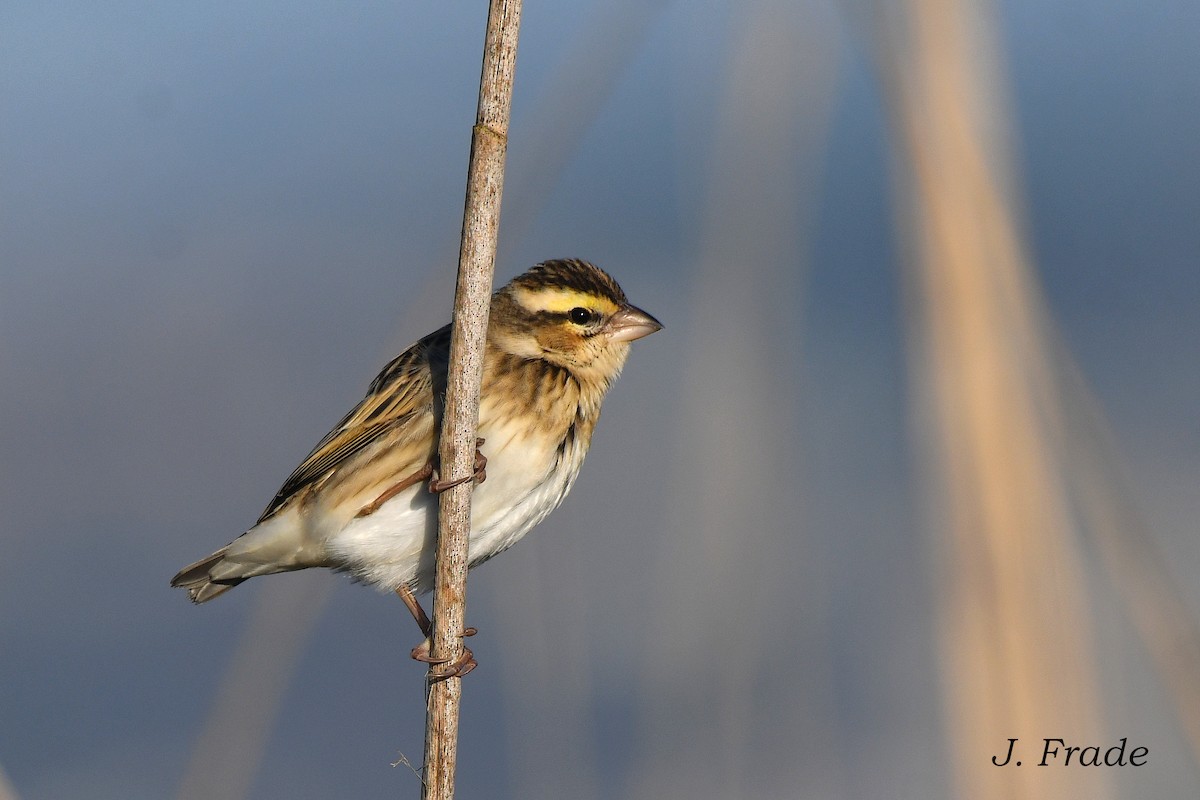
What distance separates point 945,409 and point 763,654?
1.21 metres

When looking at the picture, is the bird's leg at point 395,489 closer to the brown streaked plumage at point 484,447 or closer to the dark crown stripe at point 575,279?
the brown streaked plumage at point 484,447

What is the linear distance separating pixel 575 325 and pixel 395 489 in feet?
2.12

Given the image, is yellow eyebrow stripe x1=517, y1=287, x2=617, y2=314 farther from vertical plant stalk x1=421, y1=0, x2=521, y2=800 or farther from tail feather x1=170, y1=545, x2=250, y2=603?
tail feather x1=170, y1=545, x2=250, y2=603

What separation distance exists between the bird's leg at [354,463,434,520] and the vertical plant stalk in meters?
0.66

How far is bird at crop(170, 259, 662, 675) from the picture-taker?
3244mm

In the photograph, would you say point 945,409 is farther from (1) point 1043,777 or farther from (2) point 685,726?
(2) point 685,726

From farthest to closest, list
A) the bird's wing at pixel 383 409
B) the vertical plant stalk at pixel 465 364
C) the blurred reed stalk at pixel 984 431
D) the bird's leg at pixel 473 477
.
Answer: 1. the bird's wing at pixel 383 409
2. the blurred reed stalk at pixel 984 431
3. the bird's leg at pixel 473 477
4. the vertical plant stalk at pixel 465 364

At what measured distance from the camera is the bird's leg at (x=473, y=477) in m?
2.55

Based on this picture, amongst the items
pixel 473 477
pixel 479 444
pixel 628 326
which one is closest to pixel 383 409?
pixel 479 444

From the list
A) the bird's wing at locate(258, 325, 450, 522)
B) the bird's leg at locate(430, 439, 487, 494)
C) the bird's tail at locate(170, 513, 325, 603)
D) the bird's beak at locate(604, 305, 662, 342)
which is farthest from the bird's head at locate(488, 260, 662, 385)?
the bird's tail at locate(170, 513, 325, 603)

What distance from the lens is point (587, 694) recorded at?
3635 mm

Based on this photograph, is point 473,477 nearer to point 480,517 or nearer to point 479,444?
point 479,444

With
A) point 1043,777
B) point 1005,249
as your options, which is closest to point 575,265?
point 1005,249

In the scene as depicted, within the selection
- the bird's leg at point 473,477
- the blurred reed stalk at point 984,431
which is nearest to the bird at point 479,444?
the bird's leg at point 473,477
